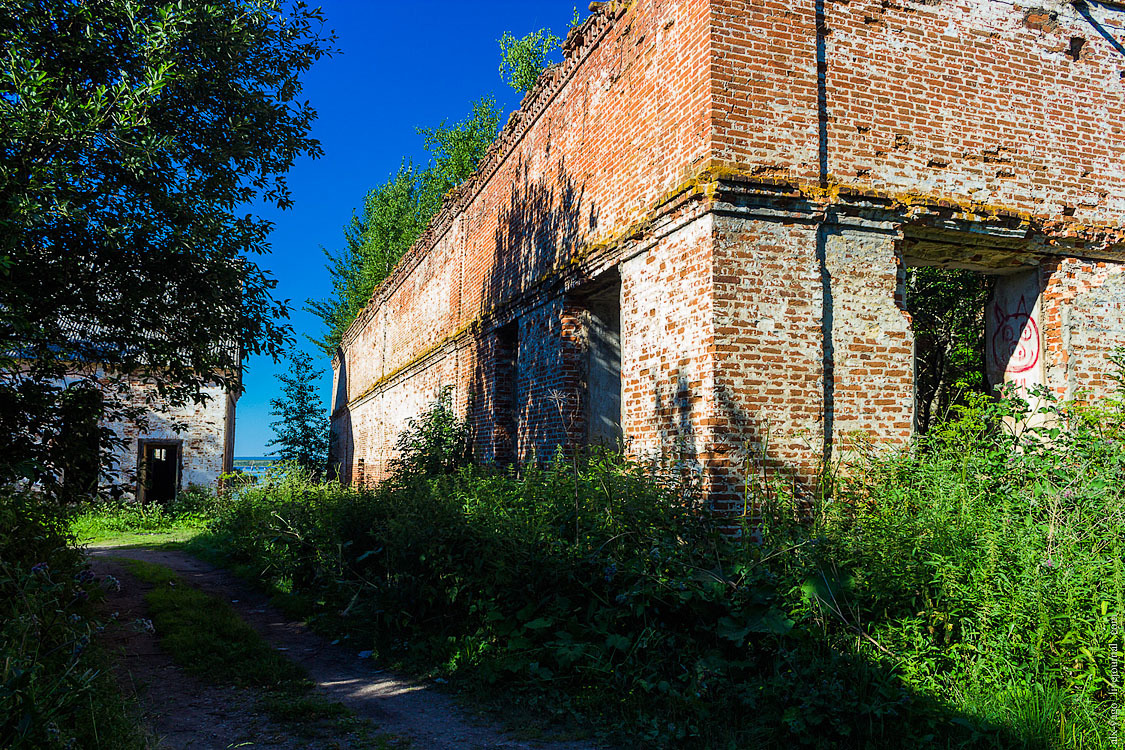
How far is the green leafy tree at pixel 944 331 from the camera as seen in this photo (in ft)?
33.5

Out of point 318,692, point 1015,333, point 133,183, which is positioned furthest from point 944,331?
point 133,183

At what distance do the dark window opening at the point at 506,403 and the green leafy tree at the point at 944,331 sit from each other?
5.91 metres

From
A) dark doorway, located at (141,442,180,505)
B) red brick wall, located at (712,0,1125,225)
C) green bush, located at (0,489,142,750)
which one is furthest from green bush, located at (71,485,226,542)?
red brick wall, located at (712,0,1125,225)

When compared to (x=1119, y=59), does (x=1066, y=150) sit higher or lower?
lower

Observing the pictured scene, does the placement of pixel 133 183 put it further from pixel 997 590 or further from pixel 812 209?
pixel 997 590

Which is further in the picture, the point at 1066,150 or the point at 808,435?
the point at 1066,150

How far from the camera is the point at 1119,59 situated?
8.48m

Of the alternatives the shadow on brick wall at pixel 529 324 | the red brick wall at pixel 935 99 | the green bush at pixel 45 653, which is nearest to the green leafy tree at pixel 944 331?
the red brick wall at pixel 935 99

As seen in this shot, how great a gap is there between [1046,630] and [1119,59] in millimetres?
7375

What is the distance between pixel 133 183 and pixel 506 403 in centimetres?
A: 613

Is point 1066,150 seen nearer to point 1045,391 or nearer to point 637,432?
point 1045,391

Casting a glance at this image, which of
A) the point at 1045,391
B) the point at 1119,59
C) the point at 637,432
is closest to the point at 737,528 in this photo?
the point at 637,432

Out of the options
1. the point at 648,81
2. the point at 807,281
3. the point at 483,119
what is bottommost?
the point at 807,281

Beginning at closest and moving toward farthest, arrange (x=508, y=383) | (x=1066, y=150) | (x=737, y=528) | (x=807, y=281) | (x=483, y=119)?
(x=737, y=528) → (x=807, y=281) → (x=1066, y=150) → (x=508, y=383) → (x=483, y=119)
